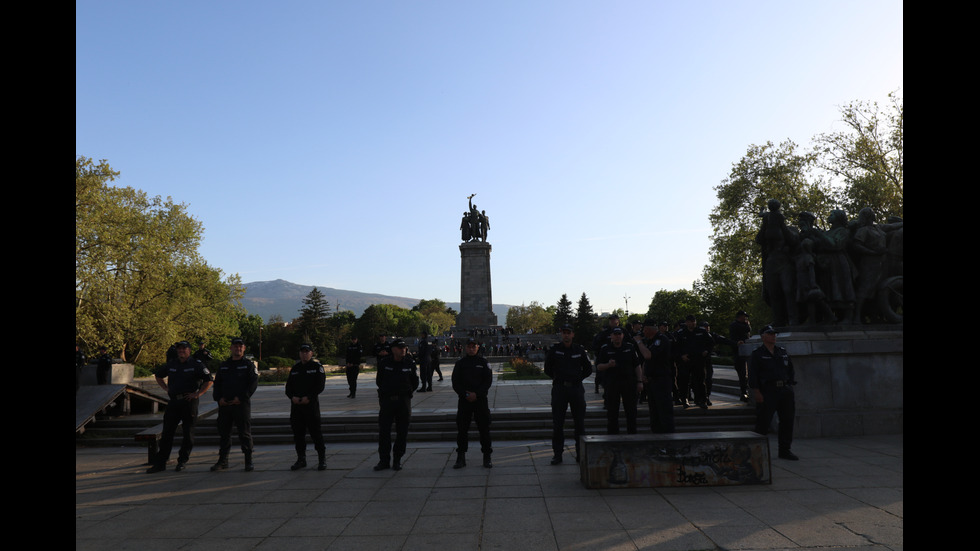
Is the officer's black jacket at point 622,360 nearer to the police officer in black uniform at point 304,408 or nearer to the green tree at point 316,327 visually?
the police officer in black uniform at point 304,408

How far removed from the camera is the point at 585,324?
64.1 m

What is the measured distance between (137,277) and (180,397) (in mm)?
25792

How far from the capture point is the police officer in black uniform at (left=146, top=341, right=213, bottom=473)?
344 inches

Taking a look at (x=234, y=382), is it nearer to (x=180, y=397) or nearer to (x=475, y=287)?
(x=180, y=397)

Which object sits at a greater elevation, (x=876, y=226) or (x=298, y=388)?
(x=876, y=226)

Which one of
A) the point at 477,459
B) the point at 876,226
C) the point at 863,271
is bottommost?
the point at 477,459

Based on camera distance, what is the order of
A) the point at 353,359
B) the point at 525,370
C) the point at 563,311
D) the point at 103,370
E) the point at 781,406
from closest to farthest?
the point at 781,406, the point at 353,359, the point at 103,370, the point at 525,370, the point at 563,311

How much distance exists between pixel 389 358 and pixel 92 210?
24319 millimetres

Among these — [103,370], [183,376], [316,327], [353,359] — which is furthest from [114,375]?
[316,327]

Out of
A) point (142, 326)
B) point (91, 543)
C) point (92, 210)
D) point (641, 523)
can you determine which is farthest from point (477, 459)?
point (142, 326)

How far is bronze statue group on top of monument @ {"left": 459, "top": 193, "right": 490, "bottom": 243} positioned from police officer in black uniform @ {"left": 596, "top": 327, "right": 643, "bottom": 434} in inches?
1696

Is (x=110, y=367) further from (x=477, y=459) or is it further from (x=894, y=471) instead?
(x=894, y=471)

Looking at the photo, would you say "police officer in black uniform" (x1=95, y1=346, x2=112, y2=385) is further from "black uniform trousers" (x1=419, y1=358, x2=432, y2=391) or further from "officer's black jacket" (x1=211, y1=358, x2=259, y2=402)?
"officer's black jacket" (x1=211, y1=358, x2=259, y2=402)
